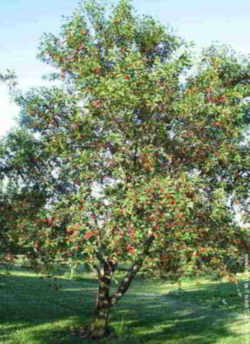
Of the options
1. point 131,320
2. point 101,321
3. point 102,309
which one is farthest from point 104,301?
point 131,320

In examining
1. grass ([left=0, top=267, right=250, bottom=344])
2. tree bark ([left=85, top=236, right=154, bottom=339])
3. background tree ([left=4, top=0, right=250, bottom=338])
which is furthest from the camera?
grass ([left=0, top=267, right=250, bottom=344])

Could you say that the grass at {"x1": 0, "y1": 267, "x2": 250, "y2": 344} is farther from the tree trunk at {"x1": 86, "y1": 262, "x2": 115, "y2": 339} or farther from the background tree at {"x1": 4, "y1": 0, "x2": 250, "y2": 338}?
the background tree at {"x1": 4, "y1": 0, "x2": 250, "y2": 338}

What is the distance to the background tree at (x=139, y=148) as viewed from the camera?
15.2 m

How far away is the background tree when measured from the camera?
15242 mm

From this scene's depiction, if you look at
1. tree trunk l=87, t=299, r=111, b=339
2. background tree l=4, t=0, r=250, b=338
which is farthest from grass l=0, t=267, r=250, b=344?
background tree l=4, t=0, r=250, b=338

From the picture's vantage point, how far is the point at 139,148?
17547 millimetres

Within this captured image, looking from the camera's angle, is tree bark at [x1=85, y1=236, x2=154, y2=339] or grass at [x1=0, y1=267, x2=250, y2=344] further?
grass at [x1=0, y1=267, x2=250, y2=344]

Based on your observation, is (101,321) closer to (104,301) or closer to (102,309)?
(102,309)

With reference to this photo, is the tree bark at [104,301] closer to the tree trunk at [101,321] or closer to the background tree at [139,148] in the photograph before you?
the tree trunk at [101,321]

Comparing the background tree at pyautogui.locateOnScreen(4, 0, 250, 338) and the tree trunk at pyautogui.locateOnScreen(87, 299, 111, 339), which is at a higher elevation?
the background tree at pyautogui.locateOnScreen(4, 0, 250, 338)

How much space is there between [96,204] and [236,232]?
6.22 metres

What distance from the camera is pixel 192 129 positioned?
1747cm

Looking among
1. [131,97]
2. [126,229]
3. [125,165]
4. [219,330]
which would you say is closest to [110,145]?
[125,165]

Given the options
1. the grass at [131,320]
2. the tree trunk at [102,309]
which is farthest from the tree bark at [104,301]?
the grass at [131,320]
